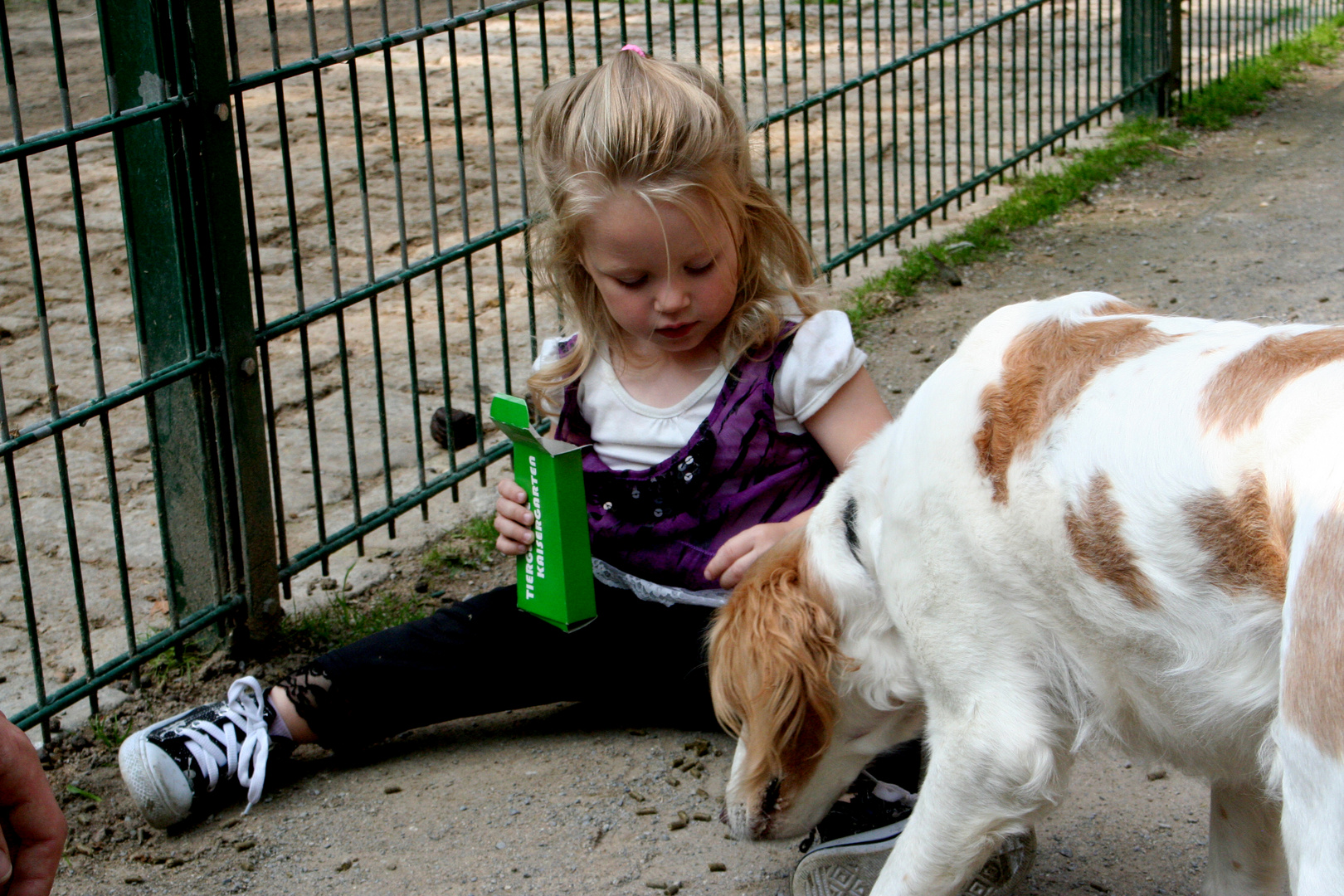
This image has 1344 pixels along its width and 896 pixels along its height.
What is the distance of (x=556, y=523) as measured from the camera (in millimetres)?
2533

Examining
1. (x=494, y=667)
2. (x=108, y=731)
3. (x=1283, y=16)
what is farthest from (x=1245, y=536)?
(x=1283, y=16)

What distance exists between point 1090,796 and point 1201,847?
23 cm

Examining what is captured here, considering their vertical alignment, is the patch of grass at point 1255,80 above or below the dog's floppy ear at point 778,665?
above

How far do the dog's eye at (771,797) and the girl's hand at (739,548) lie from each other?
0.42 m

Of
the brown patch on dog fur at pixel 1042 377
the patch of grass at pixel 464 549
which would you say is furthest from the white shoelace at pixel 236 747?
the brown patch on dog fur at pixel 1042 377

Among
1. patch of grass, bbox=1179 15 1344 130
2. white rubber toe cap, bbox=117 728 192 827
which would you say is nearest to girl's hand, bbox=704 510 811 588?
white rubber toe cap, bbox=117 728 192 827

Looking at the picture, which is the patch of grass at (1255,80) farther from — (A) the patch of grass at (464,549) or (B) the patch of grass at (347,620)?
(B) the patch of grass at (347,620)

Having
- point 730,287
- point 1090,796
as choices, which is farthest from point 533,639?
point 1090,796

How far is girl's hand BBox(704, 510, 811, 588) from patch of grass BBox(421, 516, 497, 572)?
4.06 feet

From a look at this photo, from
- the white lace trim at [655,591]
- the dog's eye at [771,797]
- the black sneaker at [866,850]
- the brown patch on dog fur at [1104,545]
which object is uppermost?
the brown patch on dog fur at [1104,545]

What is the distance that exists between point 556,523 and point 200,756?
→ 851 mm

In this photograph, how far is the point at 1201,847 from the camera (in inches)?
95.3

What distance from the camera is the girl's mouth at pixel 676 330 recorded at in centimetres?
259

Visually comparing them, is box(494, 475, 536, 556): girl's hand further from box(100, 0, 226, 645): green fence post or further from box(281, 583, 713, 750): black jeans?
box(100, 0, 226, 645): green fence post
